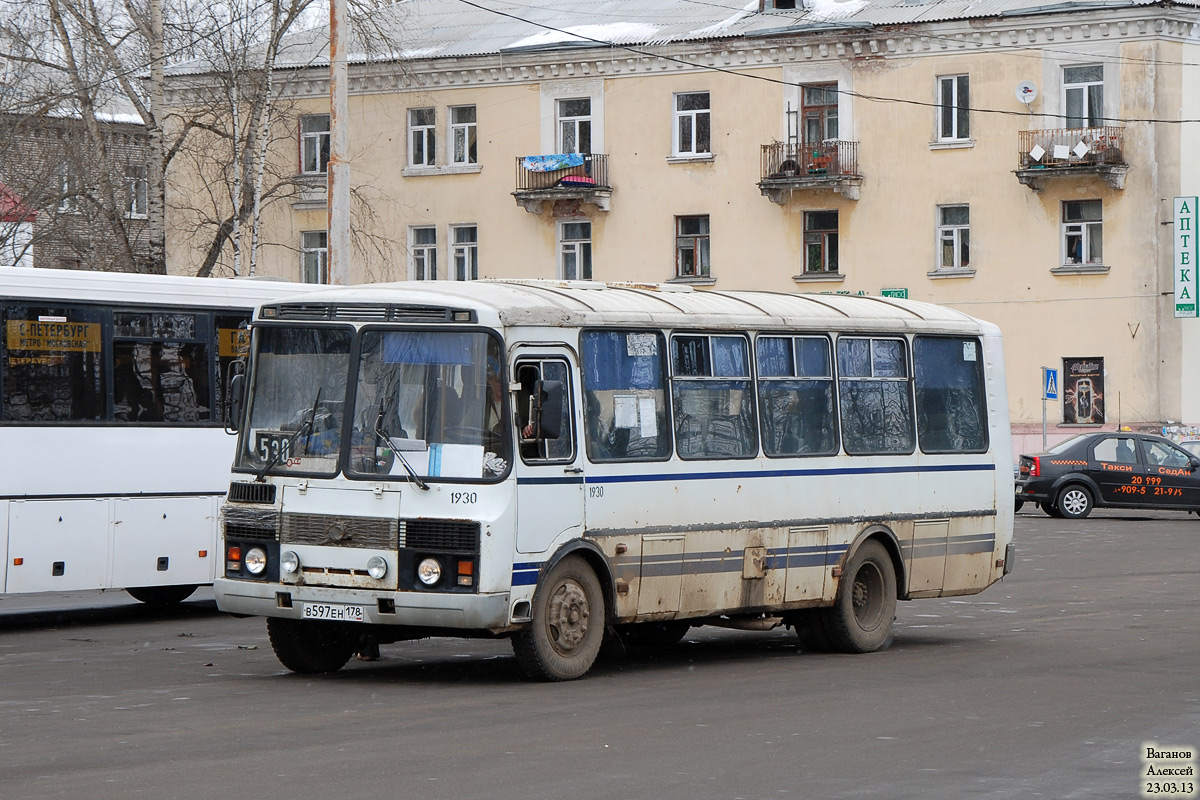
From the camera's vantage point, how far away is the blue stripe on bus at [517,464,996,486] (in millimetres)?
12367

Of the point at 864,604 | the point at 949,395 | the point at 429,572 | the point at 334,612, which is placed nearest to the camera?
the point at 429,572

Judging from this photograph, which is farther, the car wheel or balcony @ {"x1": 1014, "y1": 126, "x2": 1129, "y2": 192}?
balcony @ {"x1": 1014, "y1": 126, "x2": 1129, "y2": 192}

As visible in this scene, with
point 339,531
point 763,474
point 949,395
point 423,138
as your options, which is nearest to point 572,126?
point 423,138

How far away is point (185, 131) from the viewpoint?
39594mm

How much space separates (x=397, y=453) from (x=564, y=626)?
158cm

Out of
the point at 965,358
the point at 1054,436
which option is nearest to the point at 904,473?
the point at 965,358

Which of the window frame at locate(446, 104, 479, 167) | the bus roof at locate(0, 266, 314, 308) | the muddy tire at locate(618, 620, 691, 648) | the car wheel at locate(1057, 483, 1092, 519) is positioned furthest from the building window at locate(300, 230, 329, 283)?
the muddy tire at locate(618, 620, 691, 648)

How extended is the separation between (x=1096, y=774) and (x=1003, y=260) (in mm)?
40163

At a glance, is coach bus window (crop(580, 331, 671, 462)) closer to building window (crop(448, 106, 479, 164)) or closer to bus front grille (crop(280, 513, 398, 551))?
bus front grille (crop(280, 513, 398, 551))

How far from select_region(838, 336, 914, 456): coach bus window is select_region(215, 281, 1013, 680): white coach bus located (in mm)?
24

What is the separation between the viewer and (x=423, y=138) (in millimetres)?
54156

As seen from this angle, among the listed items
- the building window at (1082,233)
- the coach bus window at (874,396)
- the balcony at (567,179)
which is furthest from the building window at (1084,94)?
the coach bus window at (874,396)

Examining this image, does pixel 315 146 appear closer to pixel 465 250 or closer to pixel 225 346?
pixel 465 250

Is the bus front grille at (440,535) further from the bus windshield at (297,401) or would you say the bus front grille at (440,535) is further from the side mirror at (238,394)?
the side mirror at (238,394)
